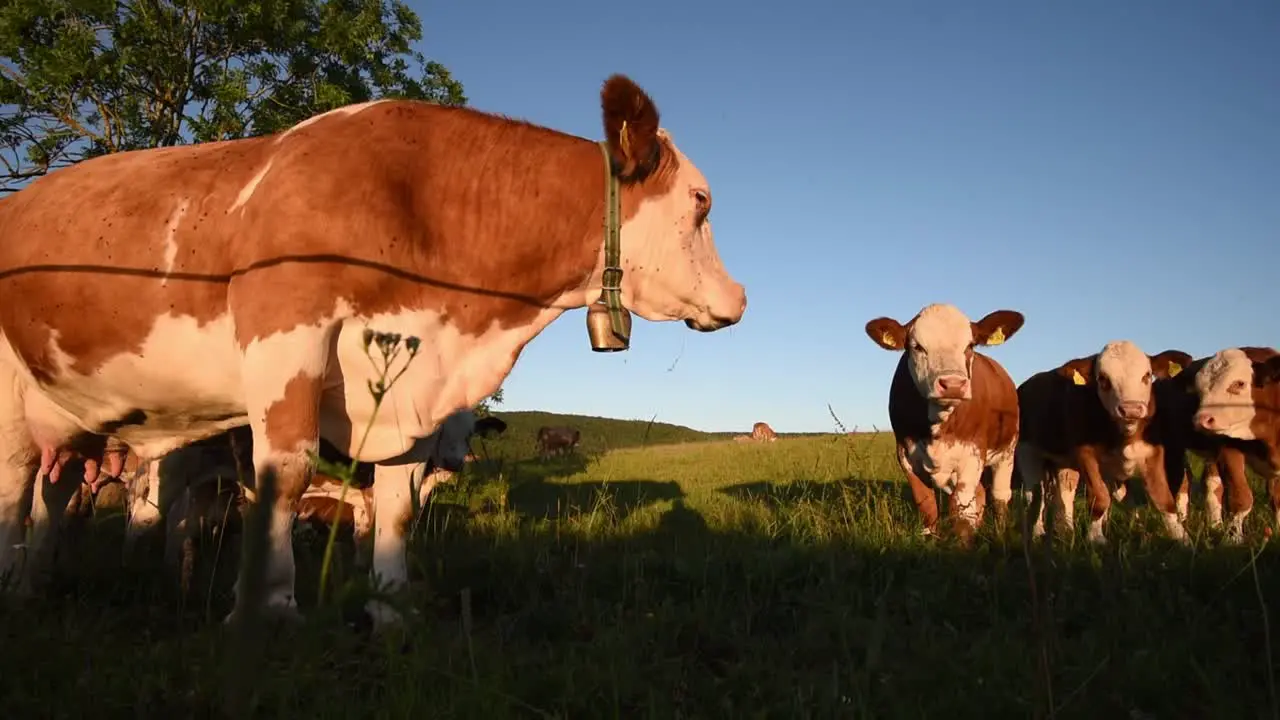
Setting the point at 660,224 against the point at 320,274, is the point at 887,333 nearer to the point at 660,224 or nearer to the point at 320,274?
the point at 660,224

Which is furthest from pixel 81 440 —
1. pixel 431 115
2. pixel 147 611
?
pixel 431 115

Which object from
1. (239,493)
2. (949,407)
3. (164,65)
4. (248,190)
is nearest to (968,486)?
(949,407)

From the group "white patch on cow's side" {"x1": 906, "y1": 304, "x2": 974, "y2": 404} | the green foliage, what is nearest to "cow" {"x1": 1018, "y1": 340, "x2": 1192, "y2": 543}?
"white patch on cow's side" {"x1": 906, "y1": 304, "x2": 974, "y2": 404}

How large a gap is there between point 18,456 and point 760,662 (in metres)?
3.95

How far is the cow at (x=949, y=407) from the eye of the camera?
759 centimetres

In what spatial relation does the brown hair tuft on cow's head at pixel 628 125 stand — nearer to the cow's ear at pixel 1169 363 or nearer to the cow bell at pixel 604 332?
the cow bell at pixel 604 332

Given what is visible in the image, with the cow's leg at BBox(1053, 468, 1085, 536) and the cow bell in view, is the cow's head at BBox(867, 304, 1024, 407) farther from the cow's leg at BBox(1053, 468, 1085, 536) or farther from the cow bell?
the cow bell

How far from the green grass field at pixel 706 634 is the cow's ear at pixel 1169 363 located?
10.8 ft

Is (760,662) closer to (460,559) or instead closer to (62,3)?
(460,559)

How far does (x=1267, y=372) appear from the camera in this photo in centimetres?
842

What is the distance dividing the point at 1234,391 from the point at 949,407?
3006 millimetres

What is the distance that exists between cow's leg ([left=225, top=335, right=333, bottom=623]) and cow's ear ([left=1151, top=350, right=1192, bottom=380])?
871 centimetres

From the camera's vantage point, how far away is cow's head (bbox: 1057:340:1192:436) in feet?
26.4

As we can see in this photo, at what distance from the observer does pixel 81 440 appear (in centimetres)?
468
